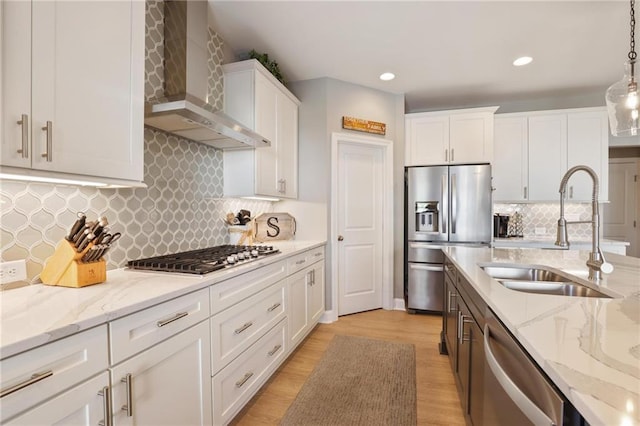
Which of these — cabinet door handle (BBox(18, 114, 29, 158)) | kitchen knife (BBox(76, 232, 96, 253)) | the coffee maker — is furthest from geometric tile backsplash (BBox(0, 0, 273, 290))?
the coffee maker

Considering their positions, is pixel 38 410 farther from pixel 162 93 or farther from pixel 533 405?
pixel 162 93

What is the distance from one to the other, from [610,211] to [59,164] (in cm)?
669

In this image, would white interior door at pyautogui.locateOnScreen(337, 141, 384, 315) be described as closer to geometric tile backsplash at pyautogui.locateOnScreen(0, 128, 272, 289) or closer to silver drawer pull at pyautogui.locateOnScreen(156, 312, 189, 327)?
geometric tile backsplash at pyautogui.locateOnScreen(0, 128, 272, 289)

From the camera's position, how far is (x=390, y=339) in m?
2.90

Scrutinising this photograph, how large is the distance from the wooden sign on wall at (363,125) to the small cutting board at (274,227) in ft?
4.16

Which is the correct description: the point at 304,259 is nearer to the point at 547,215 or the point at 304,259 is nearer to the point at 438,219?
the point at 438,219

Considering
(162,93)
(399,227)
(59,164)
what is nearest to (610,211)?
(399,227)

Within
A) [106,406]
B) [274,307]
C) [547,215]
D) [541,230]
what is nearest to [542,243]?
[541,230]

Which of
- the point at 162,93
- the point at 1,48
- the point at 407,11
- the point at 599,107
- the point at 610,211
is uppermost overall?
the point at 407,11

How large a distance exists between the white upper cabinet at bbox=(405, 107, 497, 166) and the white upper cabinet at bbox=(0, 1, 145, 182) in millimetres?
3138

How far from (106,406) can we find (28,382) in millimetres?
284

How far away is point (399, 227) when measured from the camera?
3.76 metres

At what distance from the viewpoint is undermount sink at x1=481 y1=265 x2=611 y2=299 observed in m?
1.41

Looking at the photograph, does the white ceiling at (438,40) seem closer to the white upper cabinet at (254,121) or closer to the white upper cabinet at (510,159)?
the white upper cabinet at (254,121)
